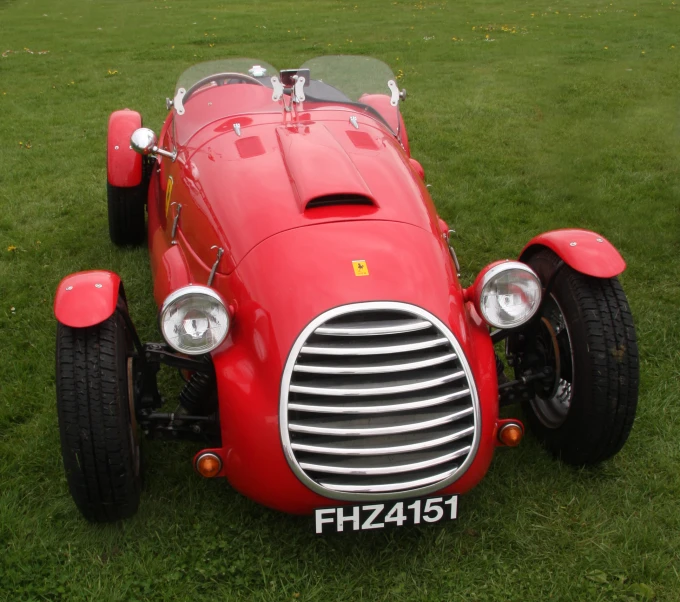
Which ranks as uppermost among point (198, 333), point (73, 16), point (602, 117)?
point (198, 333)

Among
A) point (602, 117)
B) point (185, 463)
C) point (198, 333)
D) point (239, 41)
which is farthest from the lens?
point (239, 41)

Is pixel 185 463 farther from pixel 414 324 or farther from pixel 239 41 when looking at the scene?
pixel 239 41

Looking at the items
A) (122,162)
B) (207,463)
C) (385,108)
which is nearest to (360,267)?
(207,463)

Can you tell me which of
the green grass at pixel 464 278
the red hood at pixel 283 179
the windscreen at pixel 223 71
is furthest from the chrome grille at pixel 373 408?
the windscreen at pixel 223 71

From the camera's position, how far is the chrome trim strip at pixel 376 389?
7.77 ft

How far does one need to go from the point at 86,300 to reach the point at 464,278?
2707 millimetres

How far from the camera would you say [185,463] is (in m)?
3.12

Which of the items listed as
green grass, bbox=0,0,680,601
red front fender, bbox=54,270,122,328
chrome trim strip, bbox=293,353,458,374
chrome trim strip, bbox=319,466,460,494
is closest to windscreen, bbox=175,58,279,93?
green grass, bbox=0,0,680,601

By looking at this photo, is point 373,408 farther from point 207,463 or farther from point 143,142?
point 143,142

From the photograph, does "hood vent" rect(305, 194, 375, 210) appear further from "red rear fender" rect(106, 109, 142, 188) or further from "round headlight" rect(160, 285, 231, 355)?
"red rear fender" rect(106, 109, 142, 188)

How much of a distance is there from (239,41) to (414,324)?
12.3 meters

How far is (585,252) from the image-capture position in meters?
2.95

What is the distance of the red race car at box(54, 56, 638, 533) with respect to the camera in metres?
2.42

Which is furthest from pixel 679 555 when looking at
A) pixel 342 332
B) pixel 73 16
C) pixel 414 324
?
pixel 73 16
